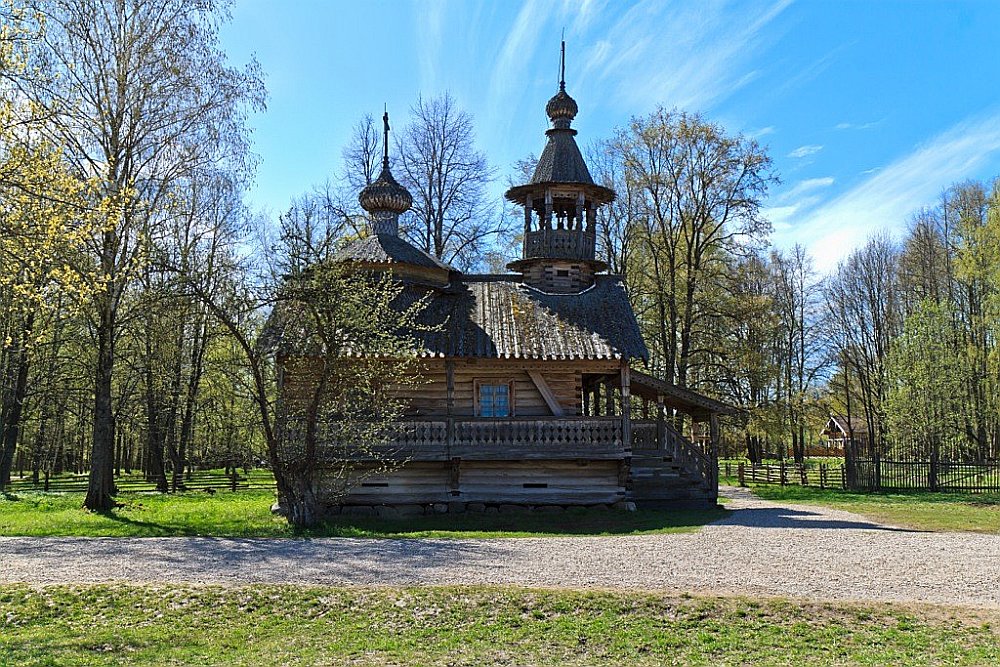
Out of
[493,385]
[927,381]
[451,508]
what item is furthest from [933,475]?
[451,508]

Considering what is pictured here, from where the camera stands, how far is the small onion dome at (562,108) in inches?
1101

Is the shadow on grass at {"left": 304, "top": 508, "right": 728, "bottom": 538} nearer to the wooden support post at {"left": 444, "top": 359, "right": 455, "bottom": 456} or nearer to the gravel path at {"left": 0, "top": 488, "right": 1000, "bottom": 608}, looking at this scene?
the gravel path at {"left": 0, "top": 488, "right": 1000, "bottom": 608}

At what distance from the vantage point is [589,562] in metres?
13.9

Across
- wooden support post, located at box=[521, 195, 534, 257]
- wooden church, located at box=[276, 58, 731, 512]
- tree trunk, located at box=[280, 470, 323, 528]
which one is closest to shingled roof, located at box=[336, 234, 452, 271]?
wooden church, located at box=[276, 58, 731, 512]

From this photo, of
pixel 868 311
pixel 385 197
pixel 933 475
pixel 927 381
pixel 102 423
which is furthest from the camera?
pixel 868 311

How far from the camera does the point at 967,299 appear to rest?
148 ft

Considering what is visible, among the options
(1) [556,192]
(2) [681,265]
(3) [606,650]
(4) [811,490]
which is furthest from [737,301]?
(3) [606,650]

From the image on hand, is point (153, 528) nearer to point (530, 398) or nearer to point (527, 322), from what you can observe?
point (530, 398)

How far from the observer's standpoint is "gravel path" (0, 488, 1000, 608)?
1207cm

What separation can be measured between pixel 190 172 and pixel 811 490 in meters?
25.9

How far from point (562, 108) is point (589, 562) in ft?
59.1

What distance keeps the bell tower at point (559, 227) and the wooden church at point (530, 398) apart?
0.05 meters

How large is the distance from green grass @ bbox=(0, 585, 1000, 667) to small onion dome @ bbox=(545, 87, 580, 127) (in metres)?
19.7

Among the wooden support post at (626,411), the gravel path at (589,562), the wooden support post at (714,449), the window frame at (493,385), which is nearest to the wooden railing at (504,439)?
the wooden support post at (626,411)
